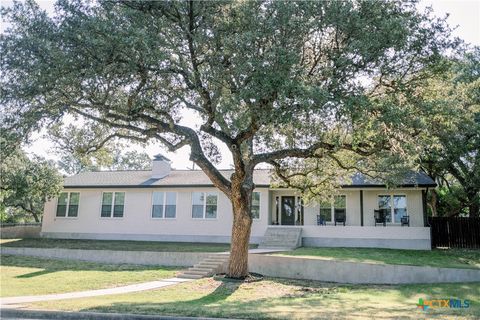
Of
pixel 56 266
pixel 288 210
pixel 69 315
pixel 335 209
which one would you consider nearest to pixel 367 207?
pixel 335 209

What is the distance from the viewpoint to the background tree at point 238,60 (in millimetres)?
11320

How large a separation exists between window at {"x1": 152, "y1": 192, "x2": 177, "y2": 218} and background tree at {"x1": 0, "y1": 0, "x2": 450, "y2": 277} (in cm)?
1237

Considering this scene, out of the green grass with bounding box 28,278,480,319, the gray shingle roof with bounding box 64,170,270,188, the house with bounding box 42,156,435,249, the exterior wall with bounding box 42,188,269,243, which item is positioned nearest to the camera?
the green grass with bounding box 28,278,480,319

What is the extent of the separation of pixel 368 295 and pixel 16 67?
1299 cm

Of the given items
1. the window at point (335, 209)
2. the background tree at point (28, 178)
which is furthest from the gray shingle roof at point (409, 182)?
the background tree at point (28, 178)

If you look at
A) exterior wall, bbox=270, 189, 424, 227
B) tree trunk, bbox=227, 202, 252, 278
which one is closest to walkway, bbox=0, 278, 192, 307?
tree trunk, bbox=227, 202, 252, 278

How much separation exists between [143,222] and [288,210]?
9.56 meters

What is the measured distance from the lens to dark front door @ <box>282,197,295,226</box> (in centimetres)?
2539

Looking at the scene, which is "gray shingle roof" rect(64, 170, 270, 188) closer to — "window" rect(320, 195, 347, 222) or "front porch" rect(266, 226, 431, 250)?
"window" rect(320, 195, 347, 222)

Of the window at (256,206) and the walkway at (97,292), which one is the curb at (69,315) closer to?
the walkway at (97,292)

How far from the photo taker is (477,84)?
67.8 feet

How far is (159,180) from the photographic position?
27.2 meters

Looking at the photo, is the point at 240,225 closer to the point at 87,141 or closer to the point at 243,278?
the point at 243,278

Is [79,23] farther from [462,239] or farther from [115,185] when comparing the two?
[462,239]
